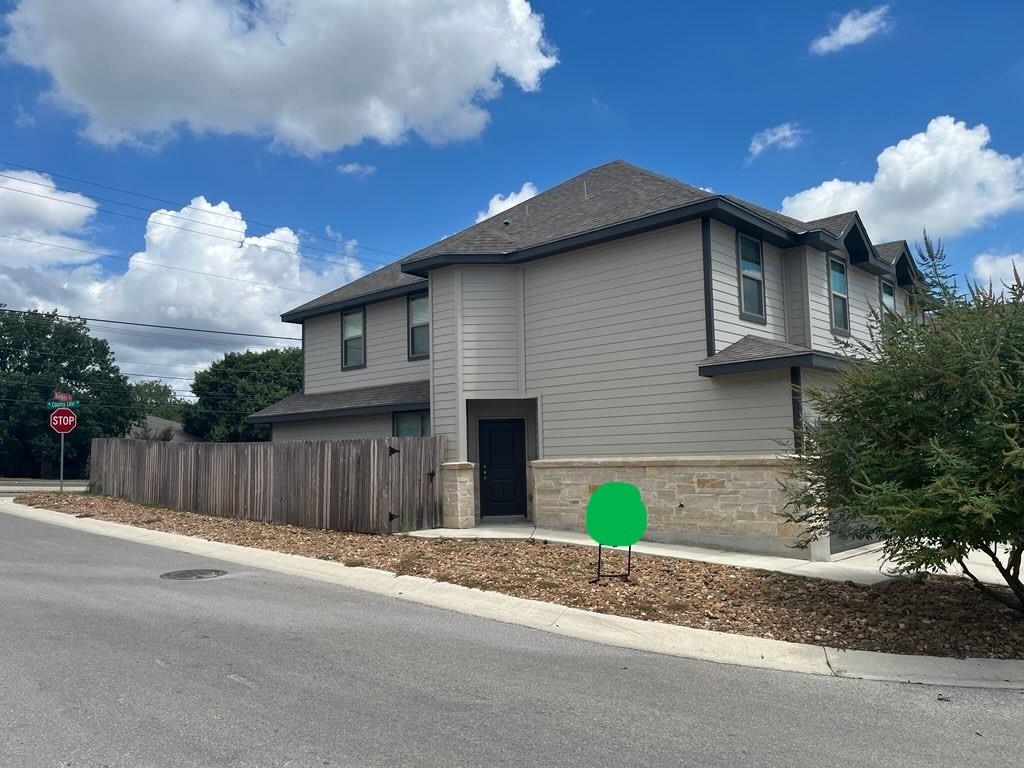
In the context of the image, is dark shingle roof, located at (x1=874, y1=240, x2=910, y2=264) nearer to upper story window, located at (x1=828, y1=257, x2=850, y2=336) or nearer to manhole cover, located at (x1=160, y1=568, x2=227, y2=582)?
upper story window, located at (x1=828, y1=257, x2=850, y2=336)

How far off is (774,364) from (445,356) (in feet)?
21.9

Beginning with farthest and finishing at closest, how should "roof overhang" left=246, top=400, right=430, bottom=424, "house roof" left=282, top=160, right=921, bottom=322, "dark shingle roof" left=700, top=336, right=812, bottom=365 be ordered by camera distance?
"roof overhang" left=246, top=400, right=430, bottom=424 → "house roof" left=282, top=160, right=921, bottom=322 → "dark shingle roof" left=700, top=336, right=812, bottom=365

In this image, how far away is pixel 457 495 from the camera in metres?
14.6

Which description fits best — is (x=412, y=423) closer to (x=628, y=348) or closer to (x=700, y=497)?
(x=628, y=348)

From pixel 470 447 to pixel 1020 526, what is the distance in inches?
417

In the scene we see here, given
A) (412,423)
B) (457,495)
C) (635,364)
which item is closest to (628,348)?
(635,364)

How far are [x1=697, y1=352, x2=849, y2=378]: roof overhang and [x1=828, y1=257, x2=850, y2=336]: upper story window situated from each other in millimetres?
4332

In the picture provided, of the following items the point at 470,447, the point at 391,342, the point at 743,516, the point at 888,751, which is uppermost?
the point at 391,342

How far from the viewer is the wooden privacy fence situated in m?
14.0

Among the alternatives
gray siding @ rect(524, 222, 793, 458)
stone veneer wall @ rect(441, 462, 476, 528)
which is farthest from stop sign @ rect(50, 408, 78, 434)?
gray siding @ rect(524, 222, 793, 458)

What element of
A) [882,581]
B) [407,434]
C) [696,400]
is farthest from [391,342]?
[882,581]

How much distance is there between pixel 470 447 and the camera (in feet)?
52.4

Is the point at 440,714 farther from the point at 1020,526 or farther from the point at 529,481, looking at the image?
Result: the point at 529,481

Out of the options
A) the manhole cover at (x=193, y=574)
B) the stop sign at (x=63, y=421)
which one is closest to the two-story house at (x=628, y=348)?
the manhole cover at (x=193, y=574)
